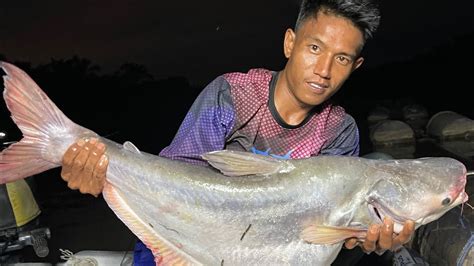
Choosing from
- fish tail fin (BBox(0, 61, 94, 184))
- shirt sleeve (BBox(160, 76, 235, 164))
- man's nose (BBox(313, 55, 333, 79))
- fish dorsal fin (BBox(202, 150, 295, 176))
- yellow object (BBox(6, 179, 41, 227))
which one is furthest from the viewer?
yellow object (BBox(6, 179, 41, 227))

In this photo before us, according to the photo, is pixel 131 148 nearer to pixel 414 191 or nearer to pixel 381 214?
pixel 381 214

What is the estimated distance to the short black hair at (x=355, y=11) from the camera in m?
2.93

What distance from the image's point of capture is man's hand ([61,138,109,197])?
2.56 m

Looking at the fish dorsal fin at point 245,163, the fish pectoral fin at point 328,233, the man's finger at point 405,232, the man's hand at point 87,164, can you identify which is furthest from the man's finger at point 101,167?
the man's finger at point 405,232

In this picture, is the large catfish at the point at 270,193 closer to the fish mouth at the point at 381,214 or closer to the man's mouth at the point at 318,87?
the fish mouth at the point at 381,214

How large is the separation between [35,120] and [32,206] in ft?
6.95

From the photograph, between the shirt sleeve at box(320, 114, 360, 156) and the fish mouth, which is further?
the shirt sleeve at box(320, 114, 360, 156)

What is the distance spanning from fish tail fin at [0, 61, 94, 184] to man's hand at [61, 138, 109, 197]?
1.9 inches

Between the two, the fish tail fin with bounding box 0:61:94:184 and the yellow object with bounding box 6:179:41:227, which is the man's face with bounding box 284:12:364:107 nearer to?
the fish tail fin with bounding box 0:61:94:184

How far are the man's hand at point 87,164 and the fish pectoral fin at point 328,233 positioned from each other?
111 centimetres

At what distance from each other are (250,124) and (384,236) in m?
1.13

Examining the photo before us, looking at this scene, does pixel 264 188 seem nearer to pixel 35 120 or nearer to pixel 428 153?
pixel 35 120

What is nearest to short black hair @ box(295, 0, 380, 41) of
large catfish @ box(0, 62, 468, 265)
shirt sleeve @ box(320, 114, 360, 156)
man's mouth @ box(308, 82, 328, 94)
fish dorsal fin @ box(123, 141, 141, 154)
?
man's mouth @ box(308, 82, 328, 94)

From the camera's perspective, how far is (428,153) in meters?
13.6
